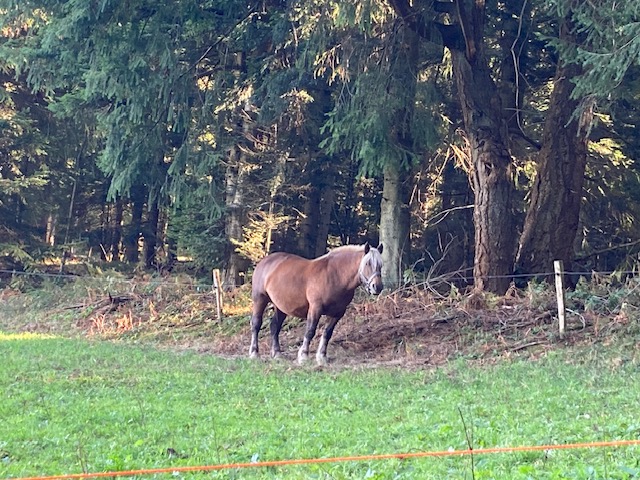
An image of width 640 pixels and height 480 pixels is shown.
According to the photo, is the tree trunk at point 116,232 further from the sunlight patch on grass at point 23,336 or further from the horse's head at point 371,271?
the horse's head at point 371,271

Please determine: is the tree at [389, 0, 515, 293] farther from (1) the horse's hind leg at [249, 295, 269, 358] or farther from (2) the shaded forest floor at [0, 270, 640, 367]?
(1) the horse's hind leg at [249, 295, 269, 358]

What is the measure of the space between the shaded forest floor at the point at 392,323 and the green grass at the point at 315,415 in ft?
3.62

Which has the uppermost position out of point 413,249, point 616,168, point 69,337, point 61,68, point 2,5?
point 2,5

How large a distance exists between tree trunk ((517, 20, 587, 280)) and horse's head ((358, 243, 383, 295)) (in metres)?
5.68

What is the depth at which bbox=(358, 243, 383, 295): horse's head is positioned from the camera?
39.9 ft

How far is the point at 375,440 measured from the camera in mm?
7000

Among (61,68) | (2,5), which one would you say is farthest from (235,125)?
(2,5)

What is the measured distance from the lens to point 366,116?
16.0m

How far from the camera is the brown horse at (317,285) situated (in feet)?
41.2

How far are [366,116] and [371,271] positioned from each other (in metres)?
4.74

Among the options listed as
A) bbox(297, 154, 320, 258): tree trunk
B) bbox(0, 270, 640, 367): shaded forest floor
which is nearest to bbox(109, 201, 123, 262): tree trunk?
bbox(297, 154, 320, 258): tree trunk

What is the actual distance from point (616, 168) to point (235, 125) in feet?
32.5

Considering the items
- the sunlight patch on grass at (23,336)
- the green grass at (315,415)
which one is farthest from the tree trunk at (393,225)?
the sunlight patch on grass at (23,336)

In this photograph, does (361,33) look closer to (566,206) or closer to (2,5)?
(566,206)
